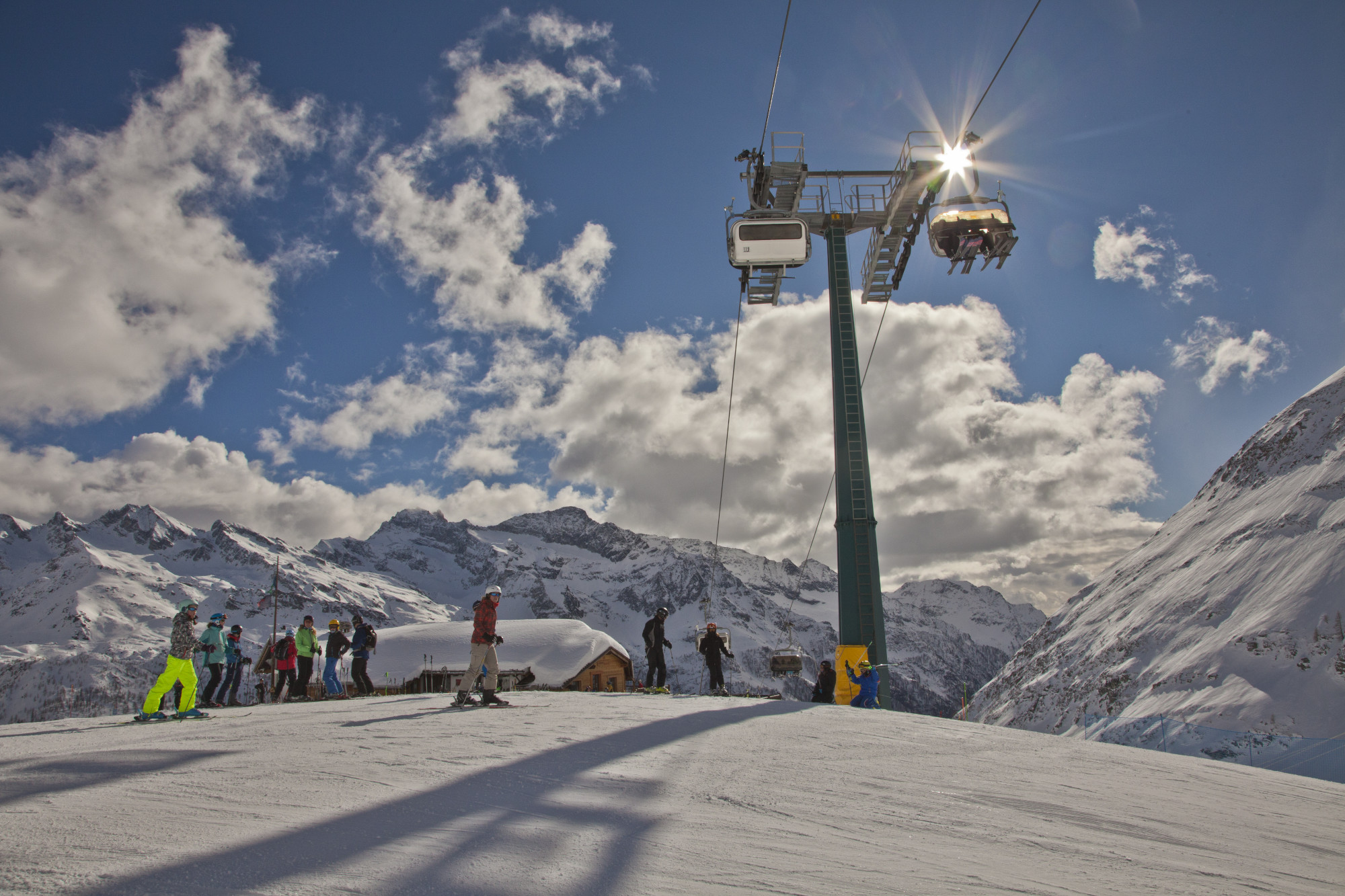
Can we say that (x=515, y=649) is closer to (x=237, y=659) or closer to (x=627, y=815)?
(x=237, y=659)

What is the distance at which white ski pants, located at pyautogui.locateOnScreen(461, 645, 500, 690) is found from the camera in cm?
1152

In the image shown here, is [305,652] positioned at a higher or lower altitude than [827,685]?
higher

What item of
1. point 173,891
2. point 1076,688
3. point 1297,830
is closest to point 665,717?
point 1297,830

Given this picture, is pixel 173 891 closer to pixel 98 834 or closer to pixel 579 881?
pixel 98 834

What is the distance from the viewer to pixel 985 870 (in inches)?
162

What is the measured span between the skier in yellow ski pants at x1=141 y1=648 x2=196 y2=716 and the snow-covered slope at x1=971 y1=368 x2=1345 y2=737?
3204 centimetres

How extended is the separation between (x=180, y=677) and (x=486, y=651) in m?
4.19

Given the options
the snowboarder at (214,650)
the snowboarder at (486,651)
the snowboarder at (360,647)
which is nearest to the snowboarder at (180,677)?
the snowboarder at (214,650)

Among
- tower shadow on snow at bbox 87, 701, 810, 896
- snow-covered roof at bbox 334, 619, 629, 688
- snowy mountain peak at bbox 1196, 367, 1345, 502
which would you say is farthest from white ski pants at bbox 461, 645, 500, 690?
snowy mountain peak at bbox 1196, 367, 1345, 502

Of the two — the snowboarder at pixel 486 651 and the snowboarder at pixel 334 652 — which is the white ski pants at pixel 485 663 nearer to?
the snowboarder at pixel 486 651

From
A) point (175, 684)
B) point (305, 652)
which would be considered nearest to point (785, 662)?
point (305, 652)

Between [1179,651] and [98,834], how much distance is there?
41766 mm

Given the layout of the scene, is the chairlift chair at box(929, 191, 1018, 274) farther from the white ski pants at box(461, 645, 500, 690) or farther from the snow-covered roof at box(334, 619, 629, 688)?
the snow-covered roof at box(334, 619, 629, 688)

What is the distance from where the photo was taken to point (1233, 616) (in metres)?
34.5
